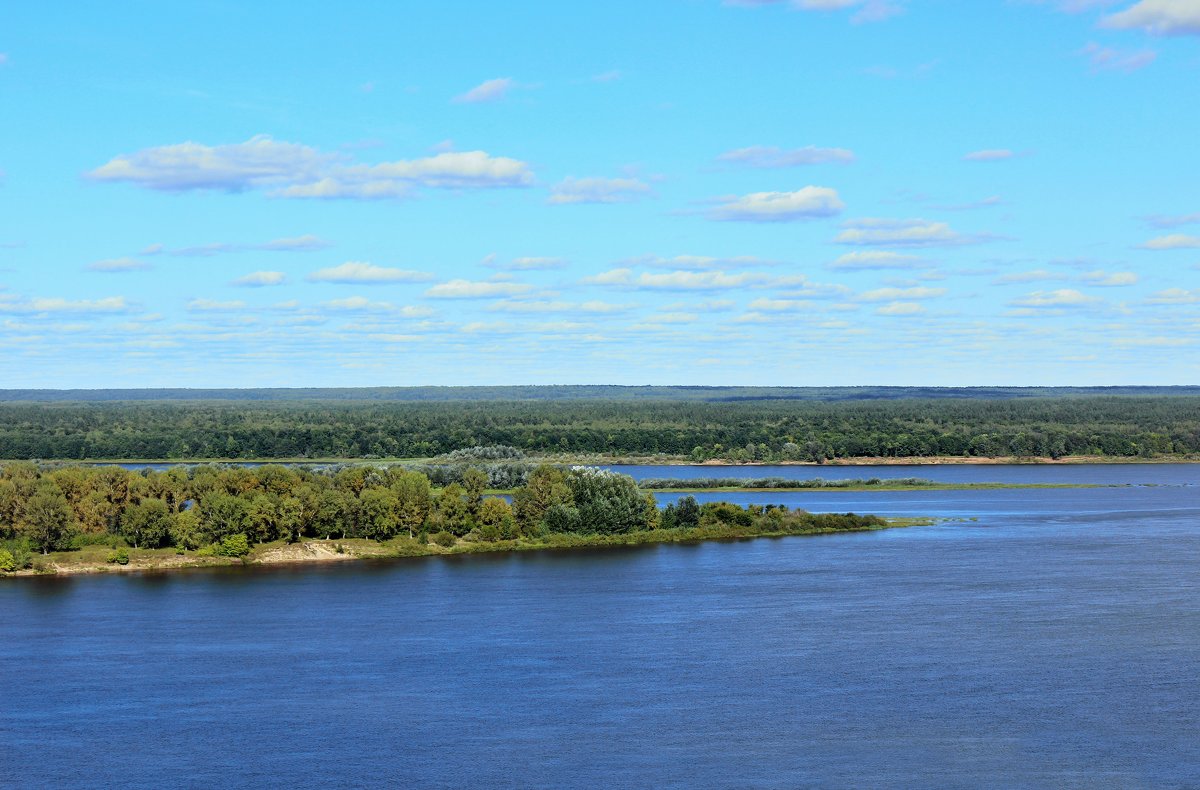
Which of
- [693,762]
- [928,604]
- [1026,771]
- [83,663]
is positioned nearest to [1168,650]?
[928,604]

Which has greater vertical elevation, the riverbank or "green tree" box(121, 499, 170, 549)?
"green tree" box(121, 499, 170, 549)

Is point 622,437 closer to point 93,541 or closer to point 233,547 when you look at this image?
point 233,547

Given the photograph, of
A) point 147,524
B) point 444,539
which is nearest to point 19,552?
point 147,524

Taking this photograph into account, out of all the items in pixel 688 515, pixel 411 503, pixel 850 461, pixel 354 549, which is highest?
pixel 850 461

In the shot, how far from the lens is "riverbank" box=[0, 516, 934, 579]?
189ft

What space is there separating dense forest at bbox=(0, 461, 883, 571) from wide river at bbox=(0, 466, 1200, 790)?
11.6ft

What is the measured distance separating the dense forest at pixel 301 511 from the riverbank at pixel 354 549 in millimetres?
398

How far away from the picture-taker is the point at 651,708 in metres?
33.8

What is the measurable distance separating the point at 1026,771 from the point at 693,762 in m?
6.22

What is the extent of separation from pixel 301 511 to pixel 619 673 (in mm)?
27695

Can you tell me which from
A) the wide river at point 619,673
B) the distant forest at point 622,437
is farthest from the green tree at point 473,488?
the distant forest at point 622,437

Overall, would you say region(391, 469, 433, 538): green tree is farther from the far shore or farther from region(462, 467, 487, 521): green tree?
the far shore

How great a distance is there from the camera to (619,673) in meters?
37.4

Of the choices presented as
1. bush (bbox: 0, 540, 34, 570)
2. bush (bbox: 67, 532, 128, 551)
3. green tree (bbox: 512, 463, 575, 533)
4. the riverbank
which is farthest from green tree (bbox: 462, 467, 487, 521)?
bush (bbox: 0, 540, 34, 570)
